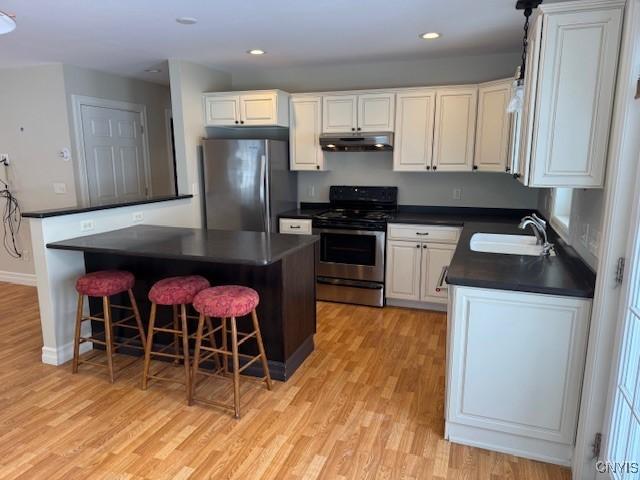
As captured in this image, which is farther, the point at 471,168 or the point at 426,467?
the point at 471,168

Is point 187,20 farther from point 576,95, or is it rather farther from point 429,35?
point 576,95

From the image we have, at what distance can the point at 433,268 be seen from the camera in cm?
398

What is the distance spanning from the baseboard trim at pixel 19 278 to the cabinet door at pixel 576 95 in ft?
17.3

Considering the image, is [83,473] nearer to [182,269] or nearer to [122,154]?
[182,269]

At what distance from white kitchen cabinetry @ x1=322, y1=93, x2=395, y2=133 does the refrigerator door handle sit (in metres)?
0.72

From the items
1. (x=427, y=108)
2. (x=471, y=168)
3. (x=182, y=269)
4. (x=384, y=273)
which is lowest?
(x=384, y=273)

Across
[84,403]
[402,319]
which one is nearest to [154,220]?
[84,403]

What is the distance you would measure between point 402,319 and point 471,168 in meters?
1.54

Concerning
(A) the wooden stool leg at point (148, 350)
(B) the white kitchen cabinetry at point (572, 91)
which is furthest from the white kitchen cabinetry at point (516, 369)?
(A) the wooden stool leg at point (148, 350)

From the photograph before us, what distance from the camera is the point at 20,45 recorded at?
3.53m

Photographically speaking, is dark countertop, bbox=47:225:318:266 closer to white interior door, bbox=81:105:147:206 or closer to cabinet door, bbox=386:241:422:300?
cabinet door, bbox=386:241:422:300

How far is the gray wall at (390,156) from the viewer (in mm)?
4133

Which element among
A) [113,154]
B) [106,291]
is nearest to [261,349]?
[106,291]

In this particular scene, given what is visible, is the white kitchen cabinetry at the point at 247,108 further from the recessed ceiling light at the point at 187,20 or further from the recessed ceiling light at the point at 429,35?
the recessed ceiling light at the point at 429,35
